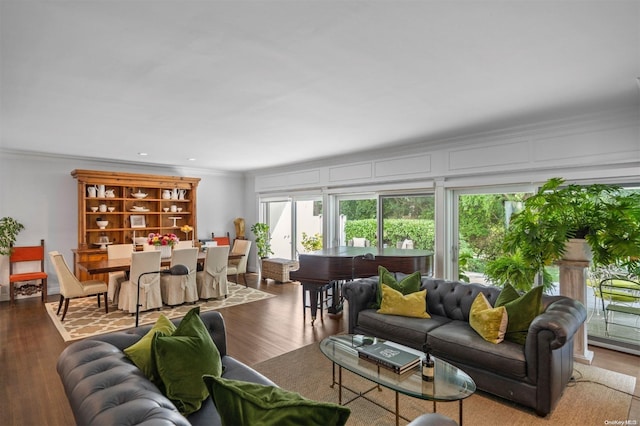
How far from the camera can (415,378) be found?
2.21 meters

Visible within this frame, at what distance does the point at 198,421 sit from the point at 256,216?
7079 millimetres

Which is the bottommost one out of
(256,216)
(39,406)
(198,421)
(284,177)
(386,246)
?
(39,406)

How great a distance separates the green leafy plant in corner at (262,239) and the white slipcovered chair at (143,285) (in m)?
3.19

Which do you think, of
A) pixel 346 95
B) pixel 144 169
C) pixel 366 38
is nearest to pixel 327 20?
pixel 366 38

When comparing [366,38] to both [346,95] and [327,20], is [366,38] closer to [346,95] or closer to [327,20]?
[327,20]

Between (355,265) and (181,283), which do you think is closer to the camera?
(355,265)

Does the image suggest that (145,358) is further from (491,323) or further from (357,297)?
(491,323)

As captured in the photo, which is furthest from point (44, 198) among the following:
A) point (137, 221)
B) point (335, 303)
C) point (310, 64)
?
point (310, 64)

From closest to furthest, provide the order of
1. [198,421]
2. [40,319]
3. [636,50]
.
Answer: [198,421] → [636,50] → [40,319]

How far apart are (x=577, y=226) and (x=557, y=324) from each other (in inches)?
49.4

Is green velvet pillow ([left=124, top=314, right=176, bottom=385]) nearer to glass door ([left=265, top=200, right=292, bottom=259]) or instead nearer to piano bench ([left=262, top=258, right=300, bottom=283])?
piano bench ([left=262, top=258, right=300, bottom=283])

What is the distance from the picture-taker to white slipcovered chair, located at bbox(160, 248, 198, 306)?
5.30 m

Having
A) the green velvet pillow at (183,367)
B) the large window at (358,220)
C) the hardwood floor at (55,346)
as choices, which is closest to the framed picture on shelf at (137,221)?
the hardwood floor at (55,346)

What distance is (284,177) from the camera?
301 inches
